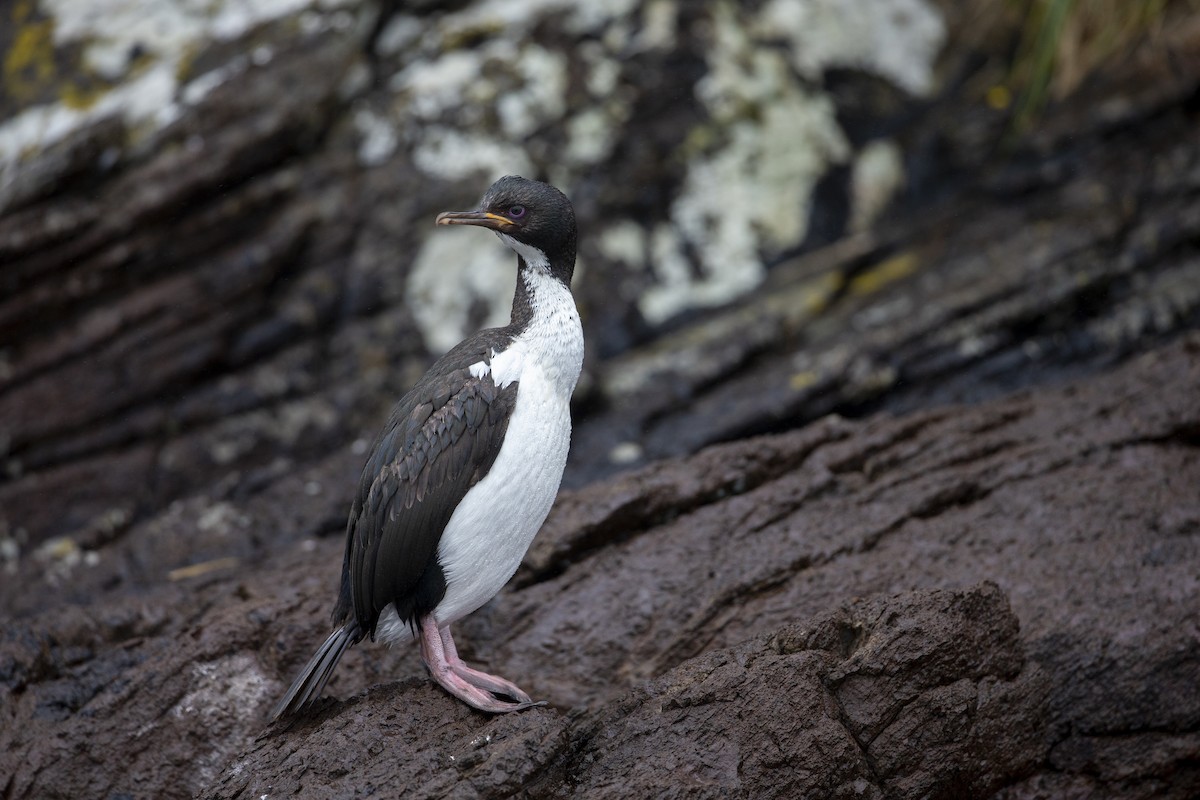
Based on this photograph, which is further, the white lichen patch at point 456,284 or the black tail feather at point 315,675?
the white lichen patch at point 456,284

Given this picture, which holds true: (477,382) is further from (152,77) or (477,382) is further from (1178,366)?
(152,77)

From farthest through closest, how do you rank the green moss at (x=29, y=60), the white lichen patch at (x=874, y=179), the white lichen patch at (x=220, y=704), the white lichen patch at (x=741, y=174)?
1. the white lichen patch at (x=874, y=179)
2. the white lichen patch at (x=741, y=174)
3. the green moss at (x=29, y=60)
4. the white lichen patch at (x=220, y=704)

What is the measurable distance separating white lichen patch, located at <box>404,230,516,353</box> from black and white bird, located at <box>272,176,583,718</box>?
2853mm

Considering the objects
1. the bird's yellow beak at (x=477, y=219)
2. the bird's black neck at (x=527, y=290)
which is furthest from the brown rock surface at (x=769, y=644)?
the bird's yellow beak at (x=477, y=219)

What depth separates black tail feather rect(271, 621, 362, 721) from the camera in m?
4.11

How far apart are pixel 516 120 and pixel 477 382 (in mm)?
3789

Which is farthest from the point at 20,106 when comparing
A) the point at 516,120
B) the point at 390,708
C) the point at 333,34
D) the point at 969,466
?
the point at 969,466

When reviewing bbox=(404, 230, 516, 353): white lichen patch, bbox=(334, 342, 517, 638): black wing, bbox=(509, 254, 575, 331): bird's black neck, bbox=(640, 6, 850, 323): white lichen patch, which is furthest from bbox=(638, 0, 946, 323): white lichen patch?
bbox=(334, 342, 517, 638): black wing

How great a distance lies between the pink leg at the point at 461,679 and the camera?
4.09 m

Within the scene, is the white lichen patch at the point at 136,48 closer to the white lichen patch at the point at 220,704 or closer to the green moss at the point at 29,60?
the green moss at the point at 29,60

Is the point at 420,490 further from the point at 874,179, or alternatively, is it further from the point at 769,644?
the point at 874,179

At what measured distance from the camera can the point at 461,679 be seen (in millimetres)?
4211

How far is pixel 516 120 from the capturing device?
7.63m

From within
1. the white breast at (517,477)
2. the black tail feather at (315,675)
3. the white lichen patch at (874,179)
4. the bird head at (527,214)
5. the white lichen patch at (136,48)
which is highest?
the white lichen patch at (136,48)
